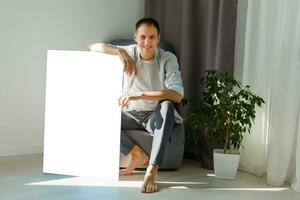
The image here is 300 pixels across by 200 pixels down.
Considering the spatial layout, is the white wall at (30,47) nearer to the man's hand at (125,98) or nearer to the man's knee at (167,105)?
the man's hand at (125,98)

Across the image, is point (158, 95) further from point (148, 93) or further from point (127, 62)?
point (127, 62)

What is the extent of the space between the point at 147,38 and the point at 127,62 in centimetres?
19

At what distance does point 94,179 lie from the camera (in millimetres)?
2463

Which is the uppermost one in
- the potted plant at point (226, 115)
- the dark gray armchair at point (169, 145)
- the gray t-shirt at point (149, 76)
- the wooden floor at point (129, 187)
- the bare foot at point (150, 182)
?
the gray t-shirt at point (149, 76)

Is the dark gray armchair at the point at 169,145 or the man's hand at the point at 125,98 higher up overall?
the man's hand at the point at 125,98

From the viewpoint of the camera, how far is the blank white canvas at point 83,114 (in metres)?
2.39

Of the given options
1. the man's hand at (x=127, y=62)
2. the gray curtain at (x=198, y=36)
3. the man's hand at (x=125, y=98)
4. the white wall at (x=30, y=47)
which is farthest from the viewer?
the white wall at (x=30, y=47)

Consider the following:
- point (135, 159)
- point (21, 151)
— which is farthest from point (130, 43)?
point (21, 151)

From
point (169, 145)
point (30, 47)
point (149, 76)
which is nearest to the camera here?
point (149, 76)

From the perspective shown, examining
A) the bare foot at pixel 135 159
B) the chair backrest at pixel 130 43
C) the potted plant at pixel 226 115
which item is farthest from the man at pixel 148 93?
the chair backrest at pixel 130 43

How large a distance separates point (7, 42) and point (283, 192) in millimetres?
2098

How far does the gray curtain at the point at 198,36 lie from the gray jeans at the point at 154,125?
21.6 inches

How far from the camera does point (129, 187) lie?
2.35 metres

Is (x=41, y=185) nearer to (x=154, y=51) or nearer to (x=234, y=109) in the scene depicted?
(x=154, y=51)
